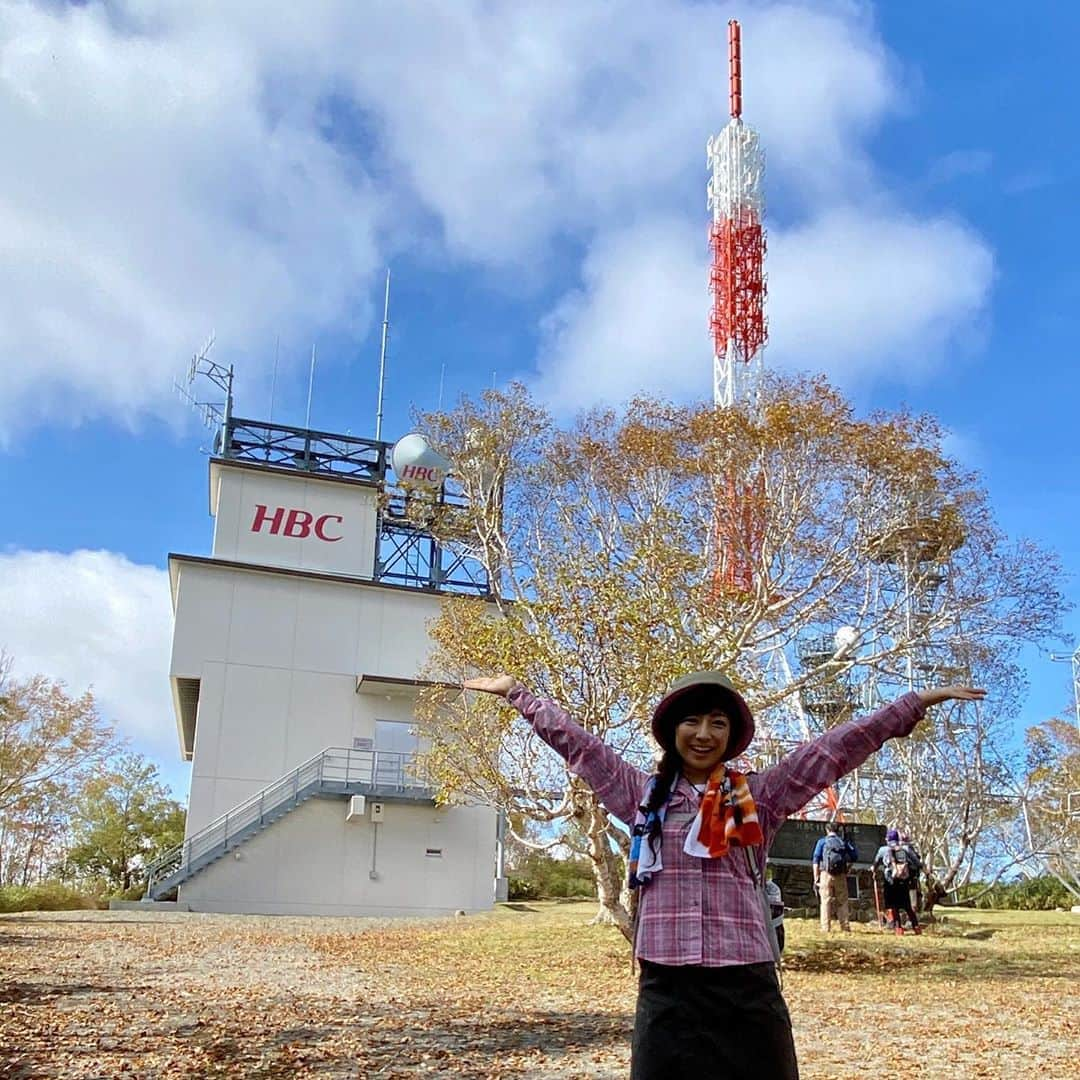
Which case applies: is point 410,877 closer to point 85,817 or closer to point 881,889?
point 881,889

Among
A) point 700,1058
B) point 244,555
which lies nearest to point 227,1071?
point 700,1058

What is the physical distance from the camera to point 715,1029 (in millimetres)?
2936

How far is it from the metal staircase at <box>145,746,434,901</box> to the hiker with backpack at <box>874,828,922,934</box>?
1096 cm

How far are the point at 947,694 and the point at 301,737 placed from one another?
79.1 feet

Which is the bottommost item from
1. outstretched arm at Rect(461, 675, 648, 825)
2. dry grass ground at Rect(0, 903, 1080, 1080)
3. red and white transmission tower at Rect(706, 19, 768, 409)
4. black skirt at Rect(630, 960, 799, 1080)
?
dry grass ground at Rect(0, 903, 1080, 1080)

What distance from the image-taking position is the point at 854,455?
15.9 meters

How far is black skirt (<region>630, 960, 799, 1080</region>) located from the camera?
9.55ft

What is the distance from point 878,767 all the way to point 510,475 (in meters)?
12.1

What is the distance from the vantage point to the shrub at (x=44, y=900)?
25830 millimetres

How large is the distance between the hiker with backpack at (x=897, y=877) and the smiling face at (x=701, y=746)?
43.1 ft

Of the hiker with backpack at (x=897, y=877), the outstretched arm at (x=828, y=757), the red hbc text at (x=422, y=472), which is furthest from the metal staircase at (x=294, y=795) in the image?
the outstretched arm at (x=828, y=757)

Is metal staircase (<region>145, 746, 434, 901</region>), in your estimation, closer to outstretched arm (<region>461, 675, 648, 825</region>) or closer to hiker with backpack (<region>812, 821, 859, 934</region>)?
hiker with backpack (<region>812, 821, 859, 934</region>)

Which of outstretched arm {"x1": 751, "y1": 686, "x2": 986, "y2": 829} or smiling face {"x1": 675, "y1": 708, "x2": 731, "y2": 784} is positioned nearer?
outstretched arm {"x1": 751, "y1": 686, "x2": 986, "y2": 829}

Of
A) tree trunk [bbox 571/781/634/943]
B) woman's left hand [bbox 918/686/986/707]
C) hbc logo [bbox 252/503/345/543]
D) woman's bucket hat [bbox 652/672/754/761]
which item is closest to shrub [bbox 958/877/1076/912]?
hbc logo [bbox 252/503/345/543]
